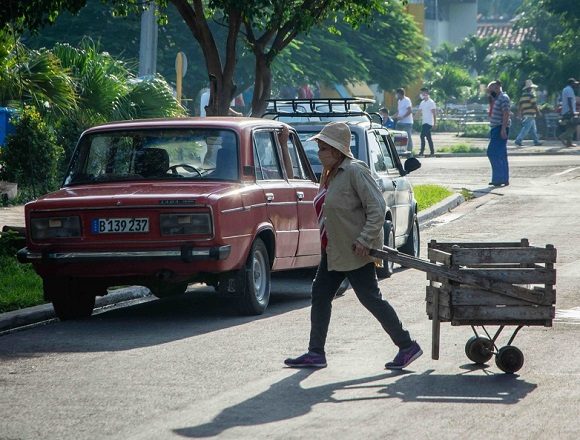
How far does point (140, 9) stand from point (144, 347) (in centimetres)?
1168

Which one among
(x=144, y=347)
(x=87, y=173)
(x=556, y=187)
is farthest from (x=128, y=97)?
(x=144, y=347)

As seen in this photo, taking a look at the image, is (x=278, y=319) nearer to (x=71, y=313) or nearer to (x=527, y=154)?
(x=71, y=313)

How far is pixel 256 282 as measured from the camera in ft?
41.8

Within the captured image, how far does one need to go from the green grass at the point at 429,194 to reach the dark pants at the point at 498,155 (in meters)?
1.21

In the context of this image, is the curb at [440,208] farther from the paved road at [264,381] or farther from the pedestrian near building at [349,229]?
the pedestrian near building at [349,229]

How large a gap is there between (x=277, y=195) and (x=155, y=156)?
3.82 ft

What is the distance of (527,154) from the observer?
37.8 meters

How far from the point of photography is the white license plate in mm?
11883

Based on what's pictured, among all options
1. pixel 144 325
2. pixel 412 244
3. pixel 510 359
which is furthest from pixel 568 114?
pixel 510 359

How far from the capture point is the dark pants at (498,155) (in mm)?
26781

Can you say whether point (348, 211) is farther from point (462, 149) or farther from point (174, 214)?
point (462, 149)

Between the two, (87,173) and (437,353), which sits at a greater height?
(87,173)

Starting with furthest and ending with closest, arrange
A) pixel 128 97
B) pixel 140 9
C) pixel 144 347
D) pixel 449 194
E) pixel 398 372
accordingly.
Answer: pixel 449 194
pixel 128 97
pixel 140 9
pixel 144 347
pixel 398 372

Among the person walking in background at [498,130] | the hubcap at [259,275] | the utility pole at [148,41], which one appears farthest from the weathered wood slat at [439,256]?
the person walking in background at [498,130]
